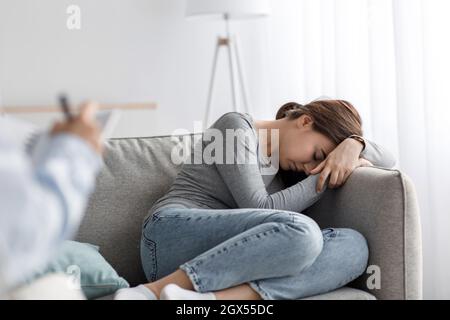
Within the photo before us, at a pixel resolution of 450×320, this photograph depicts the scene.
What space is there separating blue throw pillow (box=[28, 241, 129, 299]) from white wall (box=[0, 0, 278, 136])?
6.29 feet

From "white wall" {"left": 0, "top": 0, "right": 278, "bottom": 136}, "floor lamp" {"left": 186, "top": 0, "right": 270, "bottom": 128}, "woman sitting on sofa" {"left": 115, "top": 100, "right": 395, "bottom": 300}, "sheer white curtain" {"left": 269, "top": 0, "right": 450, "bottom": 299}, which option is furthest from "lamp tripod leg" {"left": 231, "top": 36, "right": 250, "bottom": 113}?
"woman sitting on sofa" {"left": 115, "top": 100, "right": 395, "bottom": 300}

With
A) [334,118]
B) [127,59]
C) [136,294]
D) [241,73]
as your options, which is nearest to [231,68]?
[241,73]

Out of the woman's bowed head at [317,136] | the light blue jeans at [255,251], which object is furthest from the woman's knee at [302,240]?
the woman's bowed head at [317,136]

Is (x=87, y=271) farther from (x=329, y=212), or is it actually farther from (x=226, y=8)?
(x=226, y=8)

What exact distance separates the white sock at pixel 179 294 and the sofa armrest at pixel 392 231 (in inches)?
16.7

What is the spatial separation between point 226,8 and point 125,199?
1.55 m

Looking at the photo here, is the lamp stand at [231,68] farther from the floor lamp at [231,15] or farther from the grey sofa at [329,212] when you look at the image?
the grey sofa at [329,212]

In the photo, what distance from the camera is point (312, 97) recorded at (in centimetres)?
344

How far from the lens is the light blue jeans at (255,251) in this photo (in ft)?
5.27

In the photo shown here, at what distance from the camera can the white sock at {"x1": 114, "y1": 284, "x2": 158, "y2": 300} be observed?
1.55 metres

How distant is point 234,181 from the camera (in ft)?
6.20

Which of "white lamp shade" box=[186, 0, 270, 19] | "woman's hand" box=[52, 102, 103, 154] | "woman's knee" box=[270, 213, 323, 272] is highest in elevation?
"white lamp shade" box=[186, 0, 270, 19]

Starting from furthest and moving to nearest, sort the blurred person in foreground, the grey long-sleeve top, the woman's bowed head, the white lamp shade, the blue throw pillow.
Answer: the white lamp shade → the woman's bowed head → the grey long-sleeve top → the blue throw pillow → the blurred person in foreground

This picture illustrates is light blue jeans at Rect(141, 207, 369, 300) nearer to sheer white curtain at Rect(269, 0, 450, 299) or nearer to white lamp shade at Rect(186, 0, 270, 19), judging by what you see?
sheer white curtain at Rect(269, 0, 450, 299)
